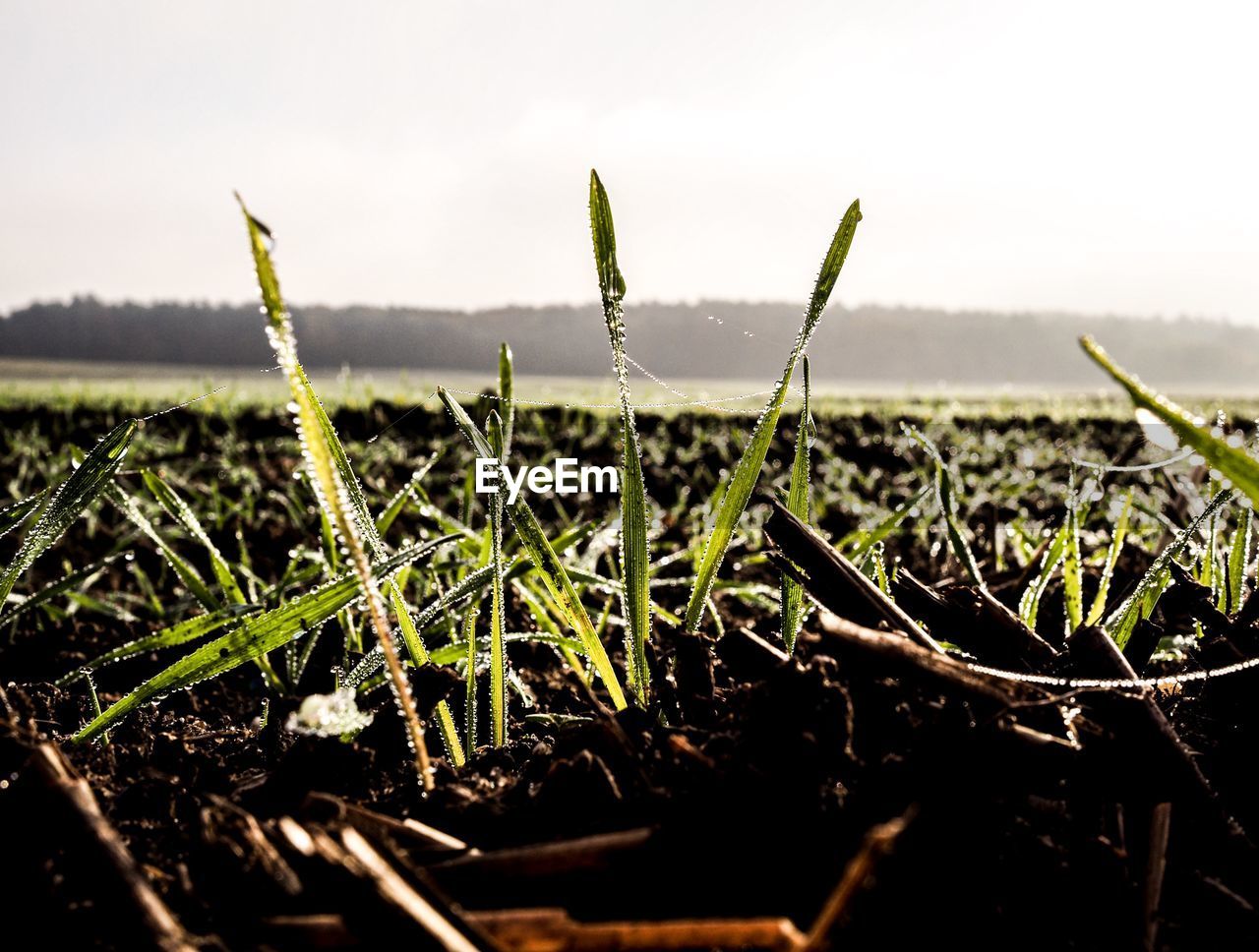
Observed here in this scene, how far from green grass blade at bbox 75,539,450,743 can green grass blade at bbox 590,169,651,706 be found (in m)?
0.18

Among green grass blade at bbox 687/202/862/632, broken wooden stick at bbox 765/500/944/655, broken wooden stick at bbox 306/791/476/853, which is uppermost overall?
green grass blade at bbox 687/202/862/632

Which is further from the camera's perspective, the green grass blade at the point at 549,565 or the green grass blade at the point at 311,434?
the green grass blade at the point at 549,565

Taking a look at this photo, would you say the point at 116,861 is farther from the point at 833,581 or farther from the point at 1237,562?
the point at 1237,562

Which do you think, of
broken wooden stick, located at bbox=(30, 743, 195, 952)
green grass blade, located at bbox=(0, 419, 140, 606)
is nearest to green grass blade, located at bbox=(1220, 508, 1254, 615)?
broken wooden stick, located at bbox=(30, 743, 195, 952)

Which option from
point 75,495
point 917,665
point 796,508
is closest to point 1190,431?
point 917,665

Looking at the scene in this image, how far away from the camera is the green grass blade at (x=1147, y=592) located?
645mm

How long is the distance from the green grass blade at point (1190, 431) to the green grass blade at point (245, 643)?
1.60 ft

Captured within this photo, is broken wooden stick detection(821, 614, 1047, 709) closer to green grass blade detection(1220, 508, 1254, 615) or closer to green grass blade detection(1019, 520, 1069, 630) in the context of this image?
green grass blade detection(1019, 520, 1069, 630)

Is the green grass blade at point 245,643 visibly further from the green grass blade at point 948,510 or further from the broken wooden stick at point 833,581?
the green grass blade at point 948,510

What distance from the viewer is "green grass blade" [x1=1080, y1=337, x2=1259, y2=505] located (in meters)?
0.40

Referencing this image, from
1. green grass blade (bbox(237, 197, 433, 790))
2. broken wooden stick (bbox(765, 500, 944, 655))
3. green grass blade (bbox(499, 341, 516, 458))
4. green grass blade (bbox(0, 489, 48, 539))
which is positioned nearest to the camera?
green grass blade (bbox(237, 197, 433, 790))

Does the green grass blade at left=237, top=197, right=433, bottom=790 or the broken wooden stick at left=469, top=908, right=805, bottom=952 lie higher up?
the green grass blade at left=237, top=197, right=433, bottom=790

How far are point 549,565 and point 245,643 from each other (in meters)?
0.24

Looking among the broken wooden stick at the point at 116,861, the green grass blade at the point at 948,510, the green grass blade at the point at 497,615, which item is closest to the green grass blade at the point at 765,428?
the green grass blade at the point at 497,615
